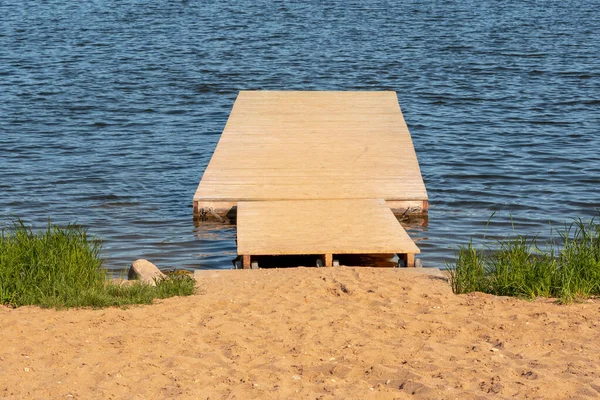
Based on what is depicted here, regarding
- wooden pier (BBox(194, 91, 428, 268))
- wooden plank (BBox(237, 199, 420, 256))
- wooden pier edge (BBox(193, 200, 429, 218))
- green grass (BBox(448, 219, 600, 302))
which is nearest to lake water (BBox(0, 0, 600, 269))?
wooden pier edge (BBox(193, 200, 429, 218))

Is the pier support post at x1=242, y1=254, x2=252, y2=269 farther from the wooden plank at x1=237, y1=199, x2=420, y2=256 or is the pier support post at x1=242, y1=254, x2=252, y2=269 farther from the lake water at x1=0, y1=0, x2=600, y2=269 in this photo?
the lake water at x1=0, y1=0, x2=600, y2=269

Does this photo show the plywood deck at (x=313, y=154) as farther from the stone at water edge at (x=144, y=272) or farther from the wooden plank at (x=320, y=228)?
the stone at water edge at (x=144, y=272)

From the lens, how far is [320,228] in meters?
9.23

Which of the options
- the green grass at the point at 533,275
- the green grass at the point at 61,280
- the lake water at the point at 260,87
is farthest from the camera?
the lake water at the point at 260,87

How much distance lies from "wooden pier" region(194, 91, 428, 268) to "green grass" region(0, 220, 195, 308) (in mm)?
1372

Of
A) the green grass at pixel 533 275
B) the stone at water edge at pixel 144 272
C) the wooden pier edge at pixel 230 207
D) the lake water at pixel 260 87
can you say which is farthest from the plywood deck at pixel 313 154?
the green grass at pixel 533 275

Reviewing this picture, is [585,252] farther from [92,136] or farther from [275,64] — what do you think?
[275,64]

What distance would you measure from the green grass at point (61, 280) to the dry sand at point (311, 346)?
149 millimetres

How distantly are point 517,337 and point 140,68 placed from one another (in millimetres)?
18362

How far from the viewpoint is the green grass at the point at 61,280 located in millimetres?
7082

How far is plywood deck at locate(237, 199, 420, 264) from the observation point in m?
8.54

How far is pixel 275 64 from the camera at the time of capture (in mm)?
23812

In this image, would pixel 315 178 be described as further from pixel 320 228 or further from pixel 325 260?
pixel 325 260

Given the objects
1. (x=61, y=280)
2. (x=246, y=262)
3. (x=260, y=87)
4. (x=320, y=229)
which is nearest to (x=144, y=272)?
(x=246, y=262)
